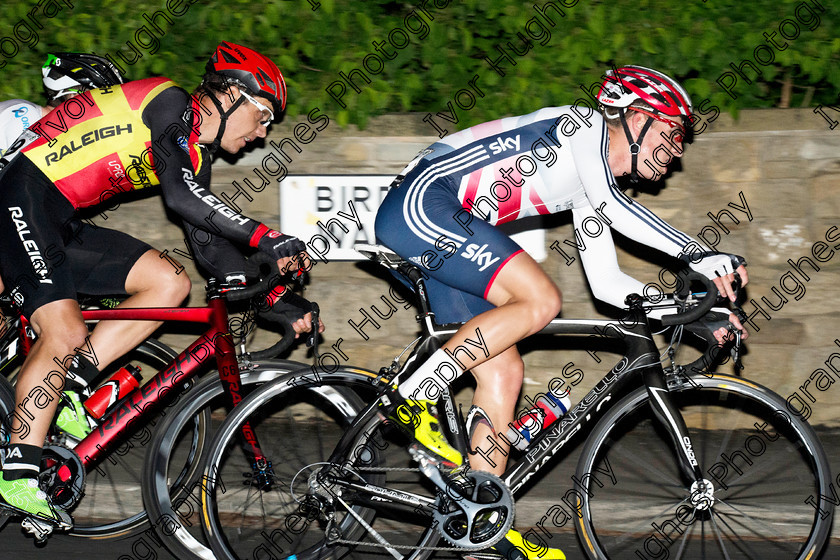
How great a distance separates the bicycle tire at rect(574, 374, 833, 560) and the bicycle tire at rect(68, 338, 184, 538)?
201 cm

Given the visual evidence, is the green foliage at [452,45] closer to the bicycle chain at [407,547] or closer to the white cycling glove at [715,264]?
the white cycling glove at [715,264]

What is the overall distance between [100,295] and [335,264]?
4.81ft

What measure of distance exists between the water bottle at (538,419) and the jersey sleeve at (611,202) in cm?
78

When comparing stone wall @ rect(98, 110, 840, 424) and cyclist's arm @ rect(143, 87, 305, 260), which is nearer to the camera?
cyclist's arm @ rect(143, 87, 305, 260)

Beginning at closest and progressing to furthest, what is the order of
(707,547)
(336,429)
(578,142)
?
(578,142), (707,547), (336,429)

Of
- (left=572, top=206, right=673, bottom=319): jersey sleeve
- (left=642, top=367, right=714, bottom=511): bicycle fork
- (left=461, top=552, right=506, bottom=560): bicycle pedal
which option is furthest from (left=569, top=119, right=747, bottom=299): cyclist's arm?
(left=461, top=552, right=506, bottom=560): bicycle pedal

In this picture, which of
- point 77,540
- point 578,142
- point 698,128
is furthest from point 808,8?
point 77,540

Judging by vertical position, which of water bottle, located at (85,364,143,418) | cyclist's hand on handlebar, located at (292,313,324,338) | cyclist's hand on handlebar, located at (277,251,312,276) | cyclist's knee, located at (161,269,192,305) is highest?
cyclist's hand on handlebar, located at (277,251,312,276)

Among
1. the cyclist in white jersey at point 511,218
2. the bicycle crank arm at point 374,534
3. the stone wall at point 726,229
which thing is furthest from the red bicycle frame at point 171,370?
the stone wall at point 726,229

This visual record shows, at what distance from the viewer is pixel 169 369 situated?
14.0ft

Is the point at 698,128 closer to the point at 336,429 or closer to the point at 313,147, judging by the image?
the point at 313,147

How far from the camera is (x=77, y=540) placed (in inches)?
178

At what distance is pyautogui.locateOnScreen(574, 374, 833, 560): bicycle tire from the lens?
3877 mm

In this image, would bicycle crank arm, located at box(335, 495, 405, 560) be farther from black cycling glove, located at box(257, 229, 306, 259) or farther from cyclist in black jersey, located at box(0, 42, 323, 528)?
cyclist in black jersey, located at box(0, 42, 323, 528)
